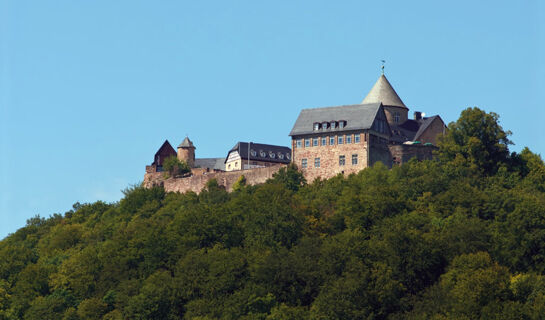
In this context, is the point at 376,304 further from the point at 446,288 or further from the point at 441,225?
the point at 441,225

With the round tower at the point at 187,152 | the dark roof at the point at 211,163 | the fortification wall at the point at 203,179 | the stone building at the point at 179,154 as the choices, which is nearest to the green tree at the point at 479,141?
the fortification wall at the point at 203,179

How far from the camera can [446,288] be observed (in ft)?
304

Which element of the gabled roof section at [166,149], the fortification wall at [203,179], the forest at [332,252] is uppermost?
the gabled roof section at [166,149]

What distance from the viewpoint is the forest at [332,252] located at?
93.3m

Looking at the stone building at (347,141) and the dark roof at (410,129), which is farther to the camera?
the dark roof at (410,129)

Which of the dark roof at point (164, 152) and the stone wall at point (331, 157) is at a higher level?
→ the dark roof at point (164, 152)

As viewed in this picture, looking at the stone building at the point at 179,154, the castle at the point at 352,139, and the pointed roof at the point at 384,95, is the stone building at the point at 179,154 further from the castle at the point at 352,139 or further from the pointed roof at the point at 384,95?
the pointed roof at the point at 384,95

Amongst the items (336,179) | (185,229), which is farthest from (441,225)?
(185,229)

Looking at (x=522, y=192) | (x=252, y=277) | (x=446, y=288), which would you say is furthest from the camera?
(x=522, y=192)

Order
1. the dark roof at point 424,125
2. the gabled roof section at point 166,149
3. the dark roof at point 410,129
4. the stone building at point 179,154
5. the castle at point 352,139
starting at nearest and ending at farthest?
the castle at point 352,139
the dark roof at point 410,129
the dark roof at point 424,125
the stone building at point 179,154
the gabled roof section at point 166,149

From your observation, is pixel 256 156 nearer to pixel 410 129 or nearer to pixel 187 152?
pixel 187 152

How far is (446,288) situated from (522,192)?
17249 mm

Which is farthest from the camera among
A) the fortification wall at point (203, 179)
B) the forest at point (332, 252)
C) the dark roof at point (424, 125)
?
the dark roof at point (424, 125)

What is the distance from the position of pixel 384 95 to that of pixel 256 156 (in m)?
21.3
